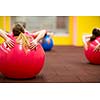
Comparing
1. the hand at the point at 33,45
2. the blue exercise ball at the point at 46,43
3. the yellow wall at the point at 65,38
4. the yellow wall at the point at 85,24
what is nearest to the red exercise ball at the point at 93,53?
the hand at the point at 33,45

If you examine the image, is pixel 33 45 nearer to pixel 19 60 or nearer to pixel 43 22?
pixel 19 60

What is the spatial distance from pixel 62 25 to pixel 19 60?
760 centimetres

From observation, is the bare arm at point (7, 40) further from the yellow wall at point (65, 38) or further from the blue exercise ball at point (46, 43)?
the yellow wall at point (65, 38)

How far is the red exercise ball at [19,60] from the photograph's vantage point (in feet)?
10.3

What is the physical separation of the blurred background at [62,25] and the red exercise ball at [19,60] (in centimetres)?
678

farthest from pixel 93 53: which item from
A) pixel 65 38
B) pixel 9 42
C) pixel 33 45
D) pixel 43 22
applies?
pixel 43 22

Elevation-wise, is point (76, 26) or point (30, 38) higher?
point (30, 38)

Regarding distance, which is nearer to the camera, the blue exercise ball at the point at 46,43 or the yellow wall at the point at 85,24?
the blue exercise ball at the point at 46,43

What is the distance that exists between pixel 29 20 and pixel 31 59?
24.1 feet

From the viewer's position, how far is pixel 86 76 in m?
3.62

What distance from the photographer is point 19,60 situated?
124 inches

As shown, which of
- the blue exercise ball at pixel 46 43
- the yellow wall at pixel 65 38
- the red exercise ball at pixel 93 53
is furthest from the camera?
the yellow wall at pixel 65 38

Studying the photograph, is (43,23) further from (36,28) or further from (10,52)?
(10,52)
